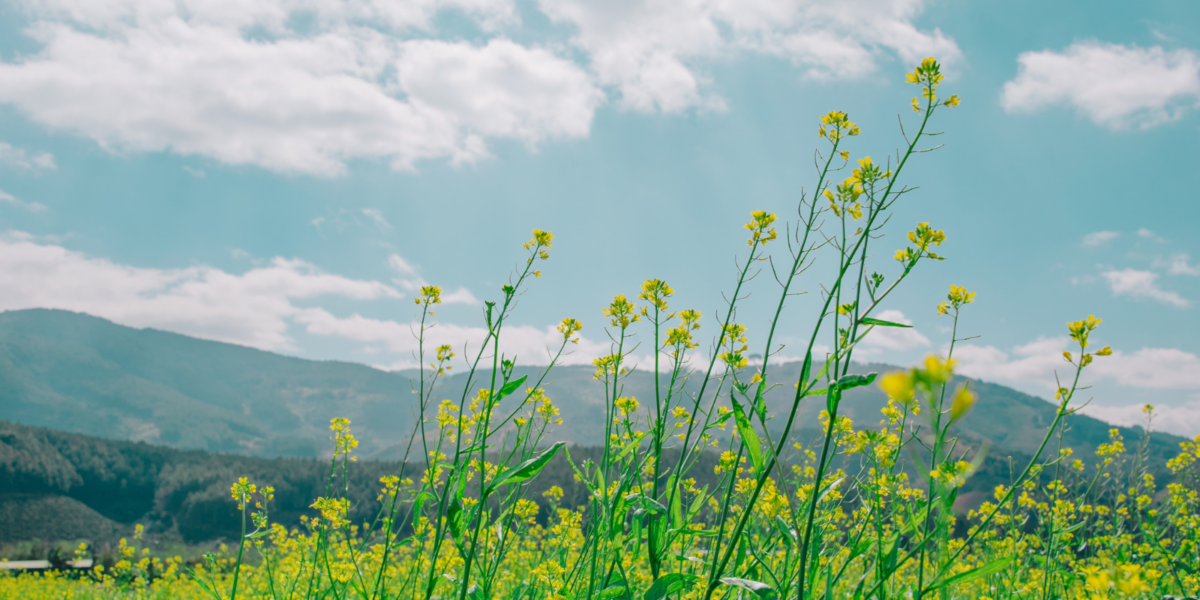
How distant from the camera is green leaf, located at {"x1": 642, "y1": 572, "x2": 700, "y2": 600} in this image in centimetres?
138

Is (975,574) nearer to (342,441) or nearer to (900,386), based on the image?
(900,386)

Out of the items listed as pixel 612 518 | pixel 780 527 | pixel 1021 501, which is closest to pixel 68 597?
pixel 612 518

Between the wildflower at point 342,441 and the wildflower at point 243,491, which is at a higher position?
the wildflower at point 342,441

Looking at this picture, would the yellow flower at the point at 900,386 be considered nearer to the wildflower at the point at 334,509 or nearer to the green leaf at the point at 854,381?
the green leaf at the point at 854,381

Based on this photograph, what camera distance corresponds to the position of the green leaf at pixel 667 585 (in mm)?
1383

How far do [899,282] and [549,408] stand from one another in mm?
1905

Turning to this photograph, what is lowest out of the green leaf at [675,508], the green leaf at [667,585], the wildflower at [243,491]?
the wildflower at [243,491]

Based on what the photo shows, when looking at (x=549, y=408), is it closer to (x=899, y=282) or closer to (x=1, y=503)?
(x=899, y=282)

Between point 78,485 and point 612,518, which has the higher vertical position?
point 612,518

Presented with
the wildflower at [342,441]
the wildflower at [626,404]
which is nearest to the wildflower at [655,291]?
the wildflower at [626,404]

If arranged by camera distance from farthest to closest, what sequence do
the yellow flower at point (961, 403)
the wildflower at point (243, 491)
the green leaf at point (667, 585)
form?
1. the wildflower at point (243, 491)
2. the green leaf at point (667, 585)
3. the yellow flower at point (961, 403)

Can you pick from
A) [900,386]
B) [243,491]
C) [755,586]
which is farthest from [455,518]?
[243,491]

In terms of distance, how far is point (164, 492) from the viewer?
49.1 metres

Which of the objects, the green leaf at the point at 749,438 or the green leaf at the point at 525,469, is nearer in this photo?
the green leaf at the point at 749,438
